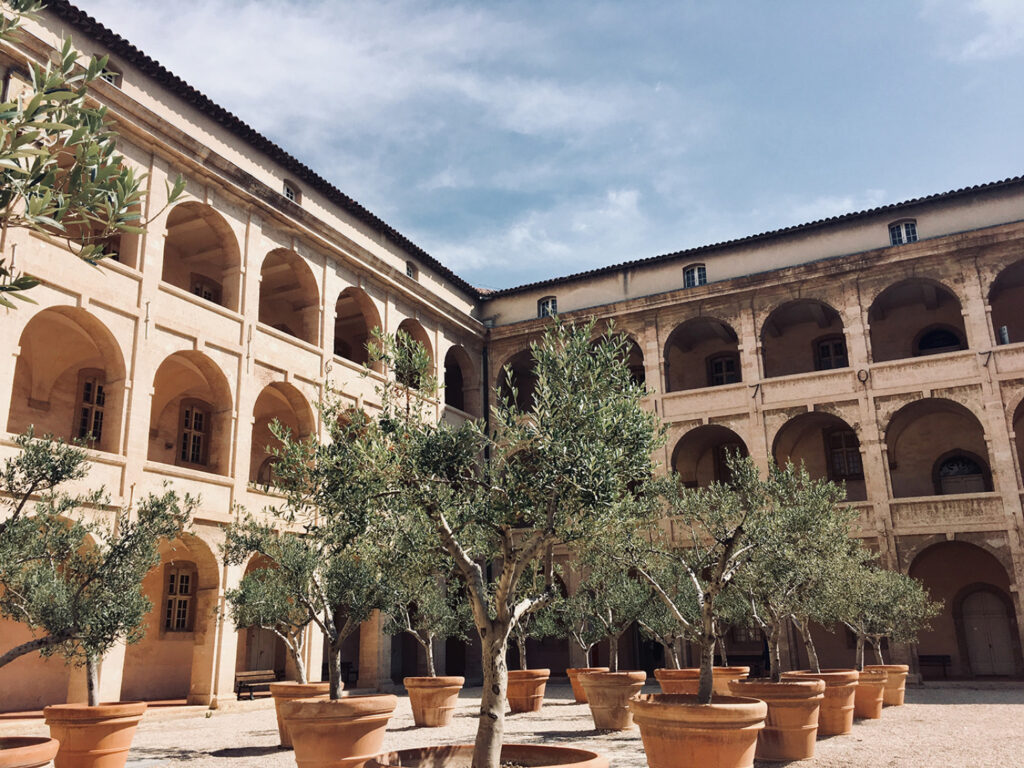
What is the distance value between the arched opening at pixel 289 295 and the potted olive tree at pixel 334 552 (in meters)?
8.93

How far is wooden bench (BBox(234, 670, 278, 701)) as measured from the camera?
58.1 feet

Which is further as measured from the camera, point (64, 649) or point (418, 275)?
point (418, 275)

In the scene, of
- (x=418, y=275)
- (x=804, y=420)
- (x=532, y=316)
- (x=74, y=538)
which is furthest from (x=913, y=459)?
(x=74, y=538)

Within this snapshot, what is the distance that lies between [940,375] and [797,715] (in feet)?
46.8

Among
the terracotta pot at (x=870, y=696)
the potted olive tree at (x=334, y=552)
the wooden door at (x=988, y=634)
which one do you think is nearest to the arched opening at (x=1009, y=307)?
the wooden door at (x=988, y=634)

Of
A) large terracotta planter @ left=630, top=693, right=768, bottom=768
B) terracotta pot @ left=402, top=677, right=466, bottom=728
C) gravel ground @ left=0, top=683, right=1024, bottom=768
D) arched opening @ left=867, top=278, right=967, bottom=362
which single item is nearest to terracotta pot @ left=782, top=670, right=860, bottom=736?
gravel ground @ left=0, top=683, right=1024, bottom=768

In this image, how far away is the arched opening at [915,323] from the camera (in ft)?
79.7

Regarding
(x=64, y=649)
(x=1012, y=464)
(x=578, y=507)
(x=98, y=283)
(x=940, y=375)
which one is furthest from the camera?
(x=940, y=375)

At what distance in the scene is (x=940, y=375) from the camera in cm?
2138

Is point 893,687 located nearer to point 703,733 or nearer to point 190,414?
point 703,733

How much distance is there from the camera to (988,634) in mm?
22938

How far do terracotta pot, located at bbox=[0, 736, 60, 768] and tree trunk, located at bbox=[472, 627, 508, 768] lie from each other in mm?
3494

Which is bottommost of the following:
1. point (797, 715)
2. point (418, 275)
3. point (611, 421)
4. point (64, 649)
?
point (797, 715)

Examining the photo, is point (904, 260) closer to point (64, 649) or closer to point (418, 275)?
point (418, 275)
